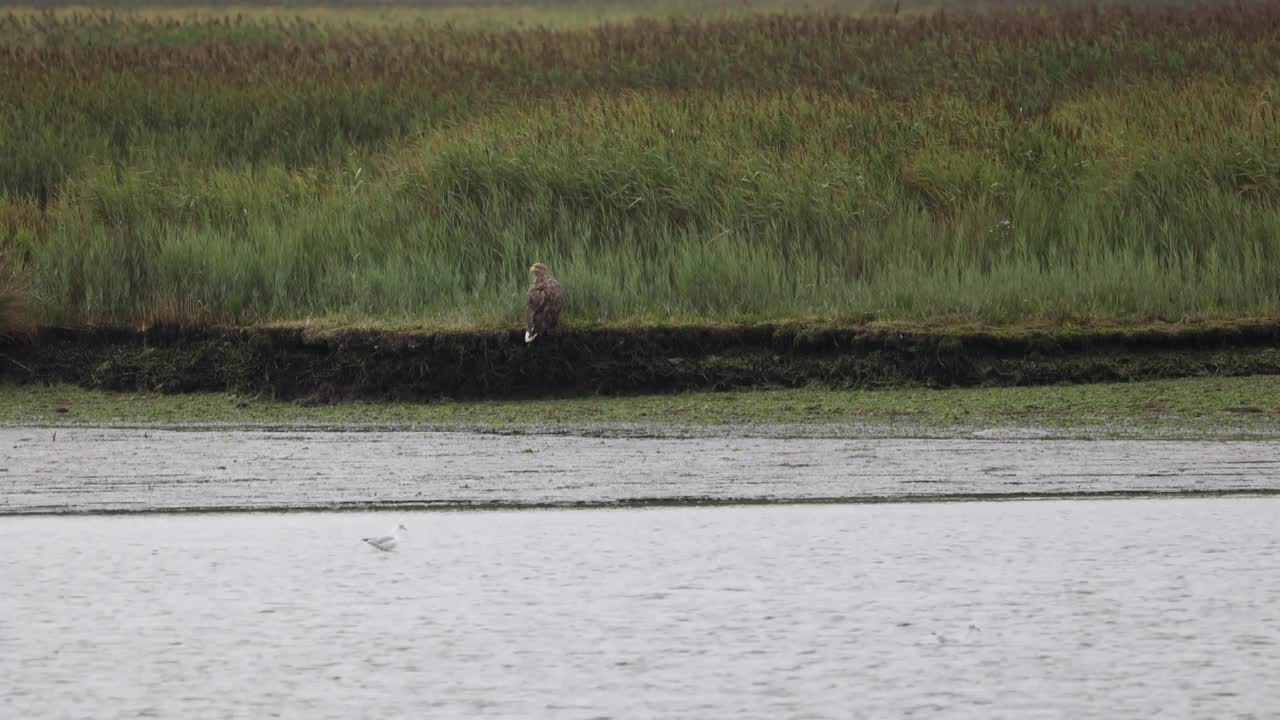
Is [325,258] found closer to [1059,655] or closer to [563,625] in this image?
[563,625]

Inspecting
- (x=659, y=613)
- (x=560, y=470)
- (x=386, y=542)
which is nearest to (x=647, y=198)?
(x=560, y=470)

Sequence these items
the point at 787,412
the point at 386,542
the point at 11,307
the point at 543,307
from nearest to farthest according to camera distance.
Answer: the point at 386,542
the point at 787,412
the point at 543,307
the point at 11,307

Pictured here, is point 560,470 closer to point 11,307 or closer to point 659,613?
point 659,613

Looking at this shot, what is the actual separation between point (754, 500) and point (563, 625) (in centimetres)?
215

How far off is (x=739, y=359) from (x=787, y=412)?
3.38 ft

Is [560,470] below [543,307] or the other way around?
below

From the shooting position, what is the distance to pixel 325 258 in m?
13.7

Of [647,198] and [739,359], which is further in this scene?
[647,198]

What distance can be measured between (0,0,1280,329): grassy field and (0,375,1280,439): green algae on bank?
0.86m

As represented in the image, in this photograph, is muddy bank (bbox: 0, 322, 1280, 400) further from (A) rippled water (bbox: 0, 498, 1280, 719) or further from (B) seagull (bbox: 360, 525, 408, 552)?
(B) seagull (bbox: 360, 525, 408, 552)

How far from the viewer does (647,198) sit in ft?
46.8

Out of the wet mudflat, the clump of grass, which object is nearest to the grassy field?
the clump of grass

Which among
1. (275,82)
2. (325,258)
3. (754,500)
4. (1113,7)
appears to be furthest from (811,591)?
(1113,7)

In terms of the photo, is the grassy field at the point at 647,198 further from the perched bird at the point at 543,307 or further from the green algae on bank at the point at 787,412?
the green algae on bank at the point at 787,412
